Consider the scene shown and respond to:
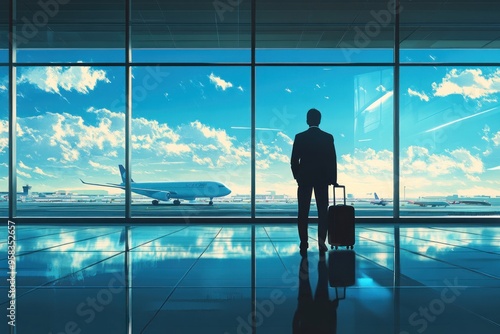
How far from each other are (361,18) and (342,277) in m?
7.40

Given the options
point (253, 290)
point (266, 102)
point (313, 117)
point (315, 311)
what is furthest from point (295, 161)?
point (266, 102)

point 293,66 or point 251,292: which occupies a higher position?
point 293,66

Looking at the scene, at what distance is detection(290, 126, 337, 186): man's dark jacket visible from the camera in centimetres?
433

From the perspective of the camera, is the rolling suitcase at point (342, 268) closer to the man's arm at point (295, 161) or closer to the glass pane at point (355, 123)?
the man's arm at point (295, 161)

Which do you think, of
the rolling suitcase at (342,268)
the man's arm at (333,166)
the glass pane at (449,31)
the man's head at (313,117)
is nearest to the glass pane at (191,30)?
the glass pane at (449,31)

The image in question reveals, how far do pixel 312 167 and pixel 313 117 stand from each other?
0.56m

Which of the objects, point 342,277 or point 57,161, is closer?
point 342,277

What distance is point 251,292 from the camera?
8.64ft

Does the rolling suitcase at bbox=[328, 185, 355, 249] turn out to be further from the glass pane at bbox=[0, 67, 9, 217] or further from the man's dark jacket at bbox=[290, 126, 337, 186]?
the glass pane at bbox=[0, 67, 9, 217]

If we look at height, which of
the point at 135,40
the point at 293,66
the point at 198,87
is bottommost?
the point at 293,66

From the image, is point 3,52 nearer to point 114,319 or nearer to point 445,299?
point 114,319

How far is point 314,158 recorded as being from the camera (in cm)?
435

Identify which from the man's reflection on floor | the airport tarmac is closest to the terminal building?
the man's reflection on floor

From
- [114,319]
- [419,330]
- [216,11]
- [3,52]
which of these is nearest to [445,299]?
[419,330]
